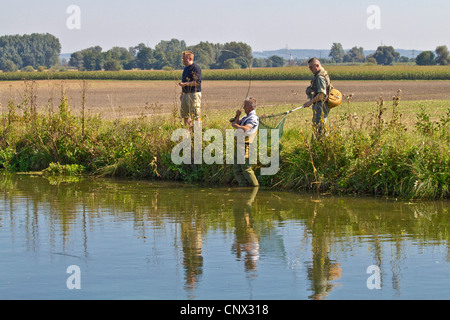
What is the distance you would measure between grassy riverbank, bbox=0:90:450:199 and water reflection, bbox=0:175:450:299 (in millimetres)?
559

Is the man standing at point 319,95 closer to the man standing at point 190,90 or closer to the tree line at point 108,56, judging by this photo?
the man standing at point 190,90

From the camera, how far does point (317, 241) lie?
896 centimetres

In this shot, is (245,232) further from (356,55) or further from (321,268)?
(356,55)

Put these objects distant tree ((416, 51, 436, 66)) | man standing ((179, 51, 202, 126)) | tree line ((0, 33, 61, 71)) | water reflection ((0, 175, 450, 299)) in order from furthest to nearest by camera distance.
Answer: tree line ((0, 33, 61, 71))
distant tree ((416, 51, 436, 66))
man standing ((179, 51, 202, 126))
water reflection ((0, 175, 450, 299))

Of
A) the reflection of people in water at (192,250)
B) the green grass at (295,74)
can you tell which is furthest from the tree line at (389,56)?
the reflection of people in water at (192,250)

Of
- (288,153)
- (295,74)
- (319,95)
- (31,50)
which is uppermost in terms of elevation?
(31,50)

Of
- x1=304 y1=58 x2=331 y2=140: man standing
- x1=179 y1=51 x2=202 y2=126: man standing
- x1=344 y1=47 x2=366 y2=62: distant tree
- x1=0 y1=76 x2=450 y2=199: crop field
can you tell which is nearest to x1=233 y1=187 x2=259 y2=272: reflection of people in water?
x1=0 y1=76 x2=450 y2=199: crop field

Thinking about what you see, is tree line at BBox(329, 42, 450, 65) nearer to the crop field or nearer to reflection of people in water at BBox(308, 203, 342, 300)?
the crop field

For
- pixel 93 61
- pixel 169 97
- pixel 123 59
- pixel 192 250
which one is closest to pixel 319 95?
pixel 192 250

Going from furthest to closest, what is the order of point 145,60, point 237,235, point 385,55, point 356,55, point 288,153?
point 356,55 → point 385,55 → point 145,60 → point 288,153 → point 237,235

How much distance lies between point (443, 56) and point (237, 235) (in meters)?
108

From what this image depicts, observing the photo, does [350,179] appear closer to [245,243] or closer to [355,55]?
[245,243]

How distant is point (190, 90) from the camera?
587 inches

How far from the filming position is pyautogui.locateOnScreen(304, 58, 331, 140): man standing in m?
12.9
